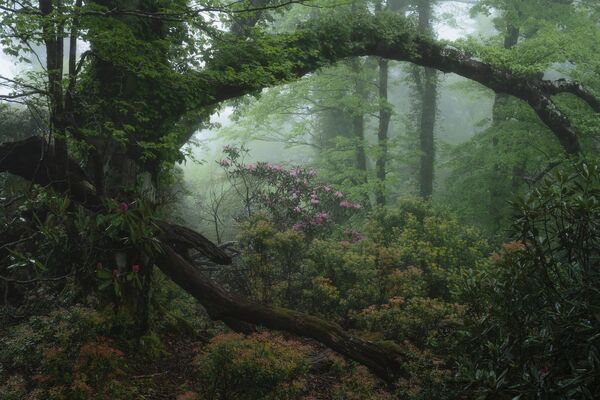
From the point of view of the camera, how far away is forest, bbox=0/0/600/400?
3553 millimetres

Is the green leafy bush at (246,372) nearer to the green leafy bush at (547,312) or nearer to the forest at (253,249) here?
the forest at (253,249)

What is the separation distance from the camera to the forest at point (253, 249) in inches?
140

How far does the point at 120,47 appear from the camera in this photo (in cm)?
470

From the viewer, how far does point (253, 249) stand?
7.79 meters

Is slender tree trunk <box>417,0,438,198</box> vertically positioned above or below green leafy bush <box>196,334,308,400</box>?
above

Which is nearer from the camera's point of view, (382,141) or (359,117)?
(382,141)

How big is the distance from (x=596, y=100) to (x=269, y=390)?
36.9ft

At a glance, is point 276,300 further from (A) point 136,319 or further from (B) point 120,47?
(B) point 120,47

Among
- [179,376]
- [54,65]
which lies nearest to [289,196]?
[179,376]

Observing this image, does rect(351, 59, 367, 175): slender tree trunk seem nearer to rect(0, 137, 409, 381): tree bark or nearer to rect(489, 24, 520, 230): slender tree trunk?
rect(489, 24, 520, 230): slender tree trunk

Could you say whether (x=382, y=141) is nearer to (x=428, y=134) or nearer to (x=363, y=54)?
(x=428, y=134)

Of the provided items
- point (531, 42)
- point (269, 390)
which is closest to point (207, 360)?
point (269, 390)

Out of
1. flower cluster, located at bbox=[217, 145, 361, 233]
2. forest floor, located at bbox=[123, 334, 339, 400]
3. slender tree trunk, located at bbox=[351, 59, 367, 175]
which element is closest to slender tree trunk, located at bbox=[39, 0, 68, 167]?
forest floor, located at bbox=[123, 334, 339, 400]

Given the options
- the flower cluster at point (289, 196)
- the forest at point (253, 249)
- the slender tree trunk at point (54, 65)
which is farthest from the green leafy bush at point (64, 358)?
the flower cluster at point (289, 196)
